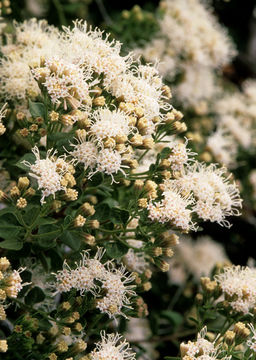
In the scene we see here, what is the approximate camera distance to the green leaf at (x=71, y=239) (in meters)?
1.32

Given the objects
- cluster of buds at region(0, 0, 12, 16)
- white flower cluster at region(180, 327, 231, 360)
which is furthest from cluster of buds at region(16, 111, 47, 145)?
white flower cluster at region(180, 327, 231, 360)

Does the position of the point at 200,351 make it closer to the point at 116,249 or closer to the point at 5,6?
the point at 116,249

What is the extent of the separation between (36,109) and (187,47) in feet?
3.80

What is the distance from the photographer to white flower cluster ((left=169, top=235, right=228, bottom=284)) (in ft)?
8.27

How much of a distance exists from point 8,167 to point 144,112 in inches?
17.8

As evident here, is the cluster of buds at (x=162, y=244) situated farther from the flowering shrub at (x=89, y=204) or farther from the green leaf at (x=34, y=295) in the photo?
the green leaf at (x=34, y=295)

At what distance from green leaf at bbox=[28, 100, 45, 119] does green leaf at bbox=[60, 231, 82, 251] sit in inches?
12.9

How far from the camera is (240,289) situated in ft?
4.72

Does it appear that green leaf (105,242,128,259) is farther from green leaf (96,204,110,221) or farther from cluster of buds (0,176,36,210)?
cluster of buds (0,176,36,210)

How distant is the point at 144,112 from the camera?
1385 mm

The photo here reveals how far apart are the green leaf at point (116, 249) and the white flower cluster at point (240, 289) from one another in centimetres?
35

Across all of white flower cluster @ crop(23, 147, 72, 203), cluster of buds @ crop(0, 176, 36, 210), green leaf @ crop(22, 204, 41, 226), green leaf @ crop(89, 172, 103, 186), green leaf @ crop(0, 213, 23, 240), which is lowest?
green leaf @ crop(0, 213, 23, 240)

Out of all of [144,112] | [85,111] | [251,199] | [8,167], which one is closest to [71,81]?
[85,111]

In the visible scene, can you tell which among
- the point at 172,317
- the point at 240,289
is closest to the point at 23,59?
the point at 240,289
